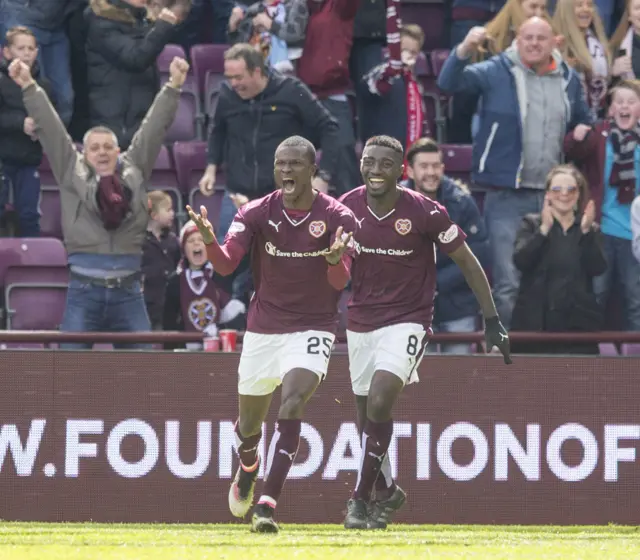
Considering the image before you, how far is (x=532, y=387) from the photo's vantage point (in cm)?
1030

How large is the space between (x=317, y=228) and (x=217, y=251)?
2.16 feet

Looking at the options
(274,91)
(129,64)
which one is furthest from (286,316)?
(129,64)

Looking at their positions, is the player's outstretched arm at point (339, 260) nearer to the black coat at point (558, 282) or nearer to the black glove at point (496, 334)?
the black glove at point (496, 334)

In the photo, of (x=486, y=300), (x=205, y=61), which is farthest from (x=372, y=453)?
(x=205, y=61)

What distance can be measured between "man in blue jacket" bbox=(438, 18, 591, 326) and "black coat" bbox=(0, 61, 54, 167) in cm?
314

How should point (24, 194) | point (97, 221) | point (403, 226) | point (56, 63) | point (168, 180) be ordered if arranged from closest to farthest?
point (403, 226) → point (97, 221) → point (24, 194) → point (56, 63) → point (168, 180)

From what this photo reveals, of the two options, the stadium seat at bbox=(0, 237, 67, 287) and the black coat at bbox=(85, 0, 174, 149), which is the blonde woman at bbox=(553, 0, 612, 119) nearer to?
the black coat at bbox=(85, 0, 174, 149)

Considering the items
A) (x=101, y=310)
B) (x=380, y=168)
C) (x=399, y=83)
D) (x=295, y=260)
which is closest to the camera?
(x=295, y=260)

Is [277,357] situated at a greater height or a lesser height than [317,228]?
lesser

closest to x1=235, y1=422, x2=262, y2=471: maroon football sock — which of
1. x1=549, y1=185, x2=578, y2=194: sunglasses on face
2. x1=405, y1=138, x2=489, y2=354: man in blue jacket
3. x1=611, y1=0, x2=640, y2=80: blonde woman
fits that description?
x1=405, y1=138, x2=489, y2=354: man in blue jacket

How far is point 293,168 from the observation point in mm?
8633

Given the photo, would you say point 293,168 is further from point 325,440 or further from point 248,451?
point 325,440

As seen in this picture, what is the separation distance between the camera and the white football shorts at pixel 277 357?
8711 millimetres

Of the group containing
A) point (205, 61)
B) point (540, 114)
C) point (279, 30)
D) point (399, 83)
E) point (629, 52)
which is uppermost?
point (279, 30)
